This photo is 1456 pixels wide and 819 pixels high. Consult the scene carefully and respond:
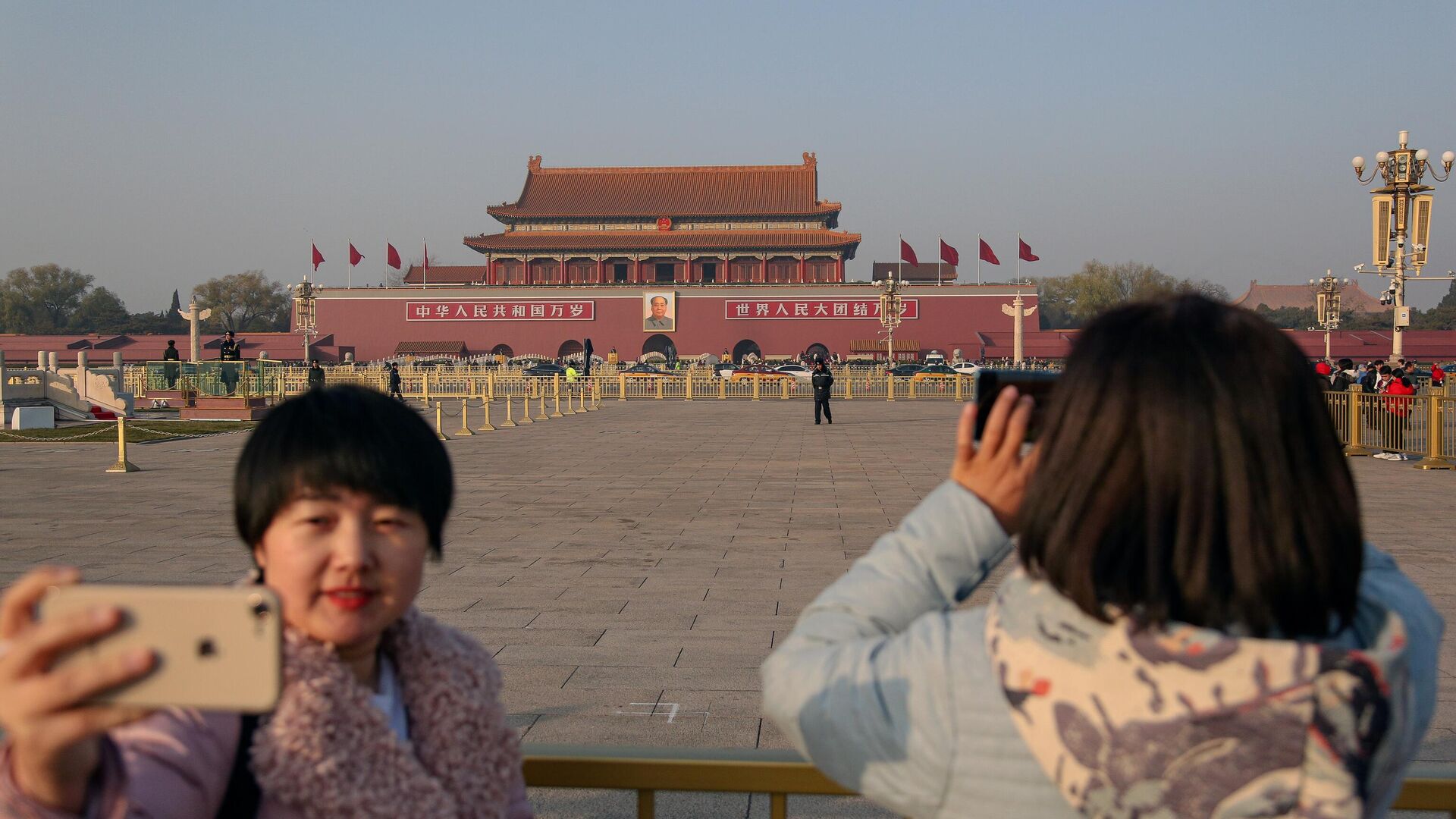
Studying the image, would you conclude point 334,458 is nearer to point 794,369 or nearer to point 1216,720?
point 1216,720

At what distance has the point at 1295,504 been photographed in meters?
0.93

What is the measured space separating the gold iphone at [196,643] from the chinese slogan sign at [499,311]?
44861 millimetres

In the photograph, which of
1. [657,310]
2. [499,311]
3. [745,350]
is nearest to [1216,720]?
[657,310]

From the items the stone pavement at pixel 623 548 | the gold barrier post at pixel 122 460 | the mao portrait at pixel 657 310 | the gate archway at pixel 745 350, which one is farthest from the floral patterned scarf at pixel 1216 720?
the mao portrait at pixel 657 310

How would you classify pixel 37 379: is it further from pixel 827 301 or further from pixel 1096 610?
pixel 827 301

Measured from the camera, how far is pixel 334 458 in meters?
1.26

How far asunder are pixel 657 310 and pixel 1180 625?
146 ft

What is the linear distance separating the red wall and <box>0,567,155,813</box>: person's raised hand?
44.3 metres

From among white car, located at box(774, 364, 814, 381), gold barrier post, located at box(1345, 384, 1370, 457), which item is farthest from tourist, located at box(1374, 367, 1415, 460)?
white car, located at box(774, 364, 814, 381)

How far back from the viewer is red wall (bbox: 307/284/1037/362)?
44.9 meters

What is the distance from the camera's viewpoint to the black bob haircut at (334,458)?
1.26 meters

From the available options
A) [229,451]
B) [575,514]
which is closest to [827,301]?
[229,451]

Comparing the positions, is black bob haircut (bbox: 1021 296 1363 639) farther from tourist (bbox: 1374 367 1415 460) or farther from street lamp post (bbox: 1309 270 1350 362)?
street lamp post (bbox: 1309 270 1350 362)

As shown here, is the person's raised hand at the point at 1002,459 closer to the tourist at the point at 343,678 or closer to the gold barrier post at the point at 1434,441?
the tourist at the point at 343,678
